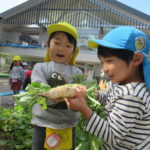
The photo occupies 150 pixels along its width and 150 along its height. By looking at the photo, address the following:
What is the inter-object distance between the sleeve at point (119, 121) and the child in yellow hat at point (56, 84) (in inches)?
23.4

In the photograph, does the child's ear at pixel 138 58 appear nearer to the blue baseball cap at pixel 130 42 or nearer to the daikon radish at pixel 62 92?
the blue baseball cap at pixel 130 42

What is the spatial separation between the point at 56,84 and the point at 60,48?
0.34 meters

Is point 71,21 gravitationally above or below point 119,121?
above

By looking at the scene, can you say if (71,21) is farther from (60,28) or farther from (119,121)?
(119,121)

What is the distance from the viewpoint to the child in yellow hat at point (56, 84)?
2.11 meters

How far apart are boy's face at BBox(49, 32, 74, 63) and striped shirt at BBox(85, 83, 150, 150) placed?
34.9 inches

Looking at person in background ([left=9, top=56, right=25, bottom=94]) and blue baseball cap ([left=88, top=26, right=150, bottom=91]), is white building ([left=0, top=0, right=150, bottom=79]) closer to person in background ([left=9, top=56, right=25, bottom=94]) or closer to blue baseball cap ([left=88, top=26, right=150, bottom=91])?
person in background ([left=9, top=56, right=25, bottom=94])

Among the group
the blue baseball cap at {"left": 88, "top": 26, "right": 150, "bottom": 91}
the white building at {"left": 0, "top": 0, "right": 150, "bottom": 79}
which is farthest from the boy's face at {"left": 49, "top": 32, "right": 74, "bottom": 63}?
the white building at {"left": 0, "top": 0, "right": 150, "bottom": 79}

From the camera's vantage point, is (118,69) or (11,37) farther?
(11,37)

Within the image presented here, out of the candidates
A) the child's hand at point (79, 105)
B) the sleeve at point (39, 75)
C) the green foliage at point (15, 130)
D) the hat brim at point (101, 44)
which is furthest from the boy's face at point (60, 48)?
the green foliage at point (15, 130)

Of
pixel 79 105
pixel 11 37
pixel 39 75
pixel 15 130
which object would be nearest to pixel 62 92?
pixel 79 105

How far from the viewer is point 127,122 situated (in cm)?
143

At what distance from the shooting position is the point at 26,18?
23.0 m

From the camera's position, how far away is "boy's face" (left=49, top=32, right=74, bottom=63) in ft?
7.55
